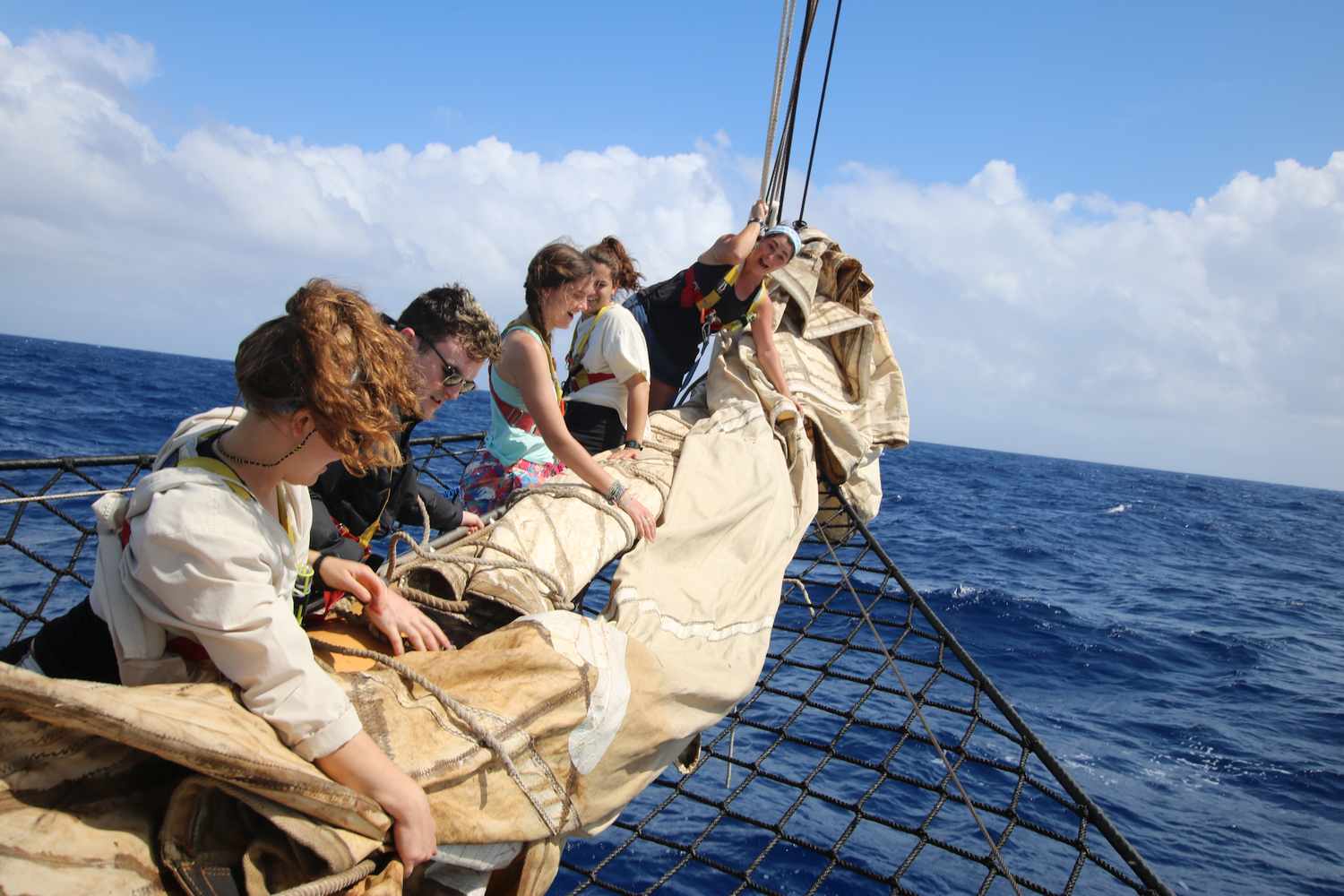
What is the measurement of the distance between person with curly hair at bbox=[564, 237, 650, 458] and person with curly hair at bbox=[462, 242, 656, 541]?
129 mm

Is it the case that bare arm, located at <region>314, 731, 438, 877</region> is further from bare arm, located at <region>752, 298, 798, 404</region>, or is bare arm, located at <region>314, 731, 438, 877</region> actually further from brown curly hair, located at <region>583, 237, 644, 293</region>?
bare arm, located at <region>752, 298, 798, 404</region>

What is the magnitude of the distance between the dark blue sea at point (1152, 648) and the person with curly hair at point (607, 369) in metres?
3.46

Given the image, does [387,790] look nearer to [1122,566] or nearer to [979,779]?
[979,779]

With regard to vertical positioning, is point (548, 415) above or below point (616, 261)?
below

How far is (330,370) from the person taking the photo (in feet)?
3.46

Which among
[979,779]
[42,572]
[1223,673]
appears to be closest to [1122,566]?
[1223,673]

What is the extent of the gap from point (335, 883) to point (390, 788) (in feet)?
0.43

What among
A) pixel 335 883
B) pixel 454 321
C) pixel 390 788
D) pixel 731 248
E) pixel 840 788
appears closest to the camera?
pixel 335 883

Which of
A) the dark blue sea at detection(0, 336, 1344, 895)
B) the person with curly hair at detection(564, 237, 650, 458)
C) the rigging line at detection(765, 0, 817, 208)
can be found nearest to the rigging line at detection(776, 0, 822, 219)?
the rigging line at detection(765, 0, 817, 208)

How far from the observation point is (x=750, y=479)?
109 inches

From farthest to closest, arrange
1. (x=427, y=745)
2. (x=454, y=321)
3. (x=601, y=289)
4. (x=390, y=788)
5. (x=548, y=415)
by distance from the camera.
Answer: (x=601, y=289) < (x=548, y=415) < (x=454, y=321) < (x=427, y=745) < (x=390, y=788)

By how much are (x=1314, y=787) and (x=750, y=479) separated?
505 cm

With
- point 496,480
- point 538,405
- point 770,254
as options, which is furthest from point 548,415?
point 770,254

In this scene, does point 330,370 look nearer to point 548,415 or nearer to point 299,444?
point 299,444
